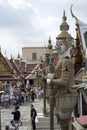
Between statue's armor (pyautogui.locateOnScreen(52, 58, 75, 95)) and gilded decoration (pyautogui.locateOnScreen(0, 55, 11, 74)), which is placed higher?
gilded decoration (pyautogui.locateOnScreen(0, 55, 11, 74))

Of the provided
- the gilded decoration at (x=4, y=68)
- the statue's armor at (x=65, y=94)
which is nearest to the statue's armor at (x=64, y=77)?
the statue's armor at (x=65, y=94)

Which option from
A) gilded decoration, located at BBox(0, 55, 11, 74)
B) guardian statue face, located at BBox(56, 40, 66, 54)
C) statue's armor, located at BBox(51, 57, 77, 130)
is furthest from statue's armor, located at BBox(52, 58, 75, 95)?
gilded decoration, located at BBox(0, 55, 11, 74)

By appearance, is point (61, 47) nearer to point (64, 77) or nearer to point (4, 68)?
point (64, 77)

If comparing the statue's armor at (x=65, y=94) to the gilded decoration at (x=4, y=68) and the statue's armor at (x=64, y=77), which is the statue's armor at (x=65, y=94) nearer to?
the statue's armor at (x=64, y=77)

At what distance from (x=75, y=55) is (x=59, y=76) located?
9316 millimetres

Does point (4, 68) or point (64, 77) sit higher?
point (4, 68)

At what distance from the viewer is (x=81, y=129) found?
6.07m

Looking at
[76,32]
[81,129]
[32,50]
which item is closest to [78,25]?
[76,32]

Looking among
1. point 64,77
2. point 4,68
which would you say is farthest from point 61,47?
point 4,68

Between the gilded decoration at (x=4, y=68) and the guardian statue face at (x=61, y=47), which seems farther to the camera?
the gilded decoration at (x=4, y=68)

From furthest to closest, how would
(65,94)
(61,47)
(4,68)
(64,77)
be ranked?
(4,68) < (61,47) < (65,94) < (64,77)

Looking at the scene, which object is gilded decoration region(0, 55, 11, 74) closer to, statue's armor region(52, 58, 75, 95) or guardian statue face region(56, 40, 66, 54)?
guardian statue face region(56, 40, 66, 54)

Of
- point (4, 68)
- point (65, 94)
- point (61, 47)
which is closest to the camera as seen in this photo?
point (65, 94)

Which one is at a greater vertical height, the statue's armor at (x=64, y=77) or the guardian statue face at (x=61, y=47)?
the guardian statue face at (x=61, y=47)
